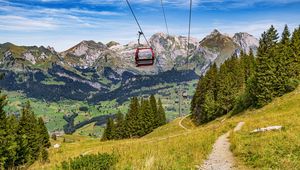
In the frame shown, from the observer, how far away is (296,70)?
72000 mm

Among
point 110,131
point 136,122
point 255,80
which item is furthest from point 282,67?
point 110,131

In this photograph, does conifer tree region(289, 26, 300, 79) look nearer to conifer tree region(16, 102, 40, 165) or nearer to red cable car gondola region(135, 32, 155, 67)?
red cable car gondola region(135, 32, 155, 67)

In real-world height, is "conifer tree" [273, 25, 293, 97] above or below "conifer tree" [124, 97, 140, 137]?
above

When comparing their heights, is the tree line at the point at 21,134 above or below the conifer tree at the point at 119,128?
above

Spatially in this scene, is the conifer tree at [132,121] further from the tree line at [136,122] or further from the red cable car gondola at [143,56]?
the red cable car gondola at [143,56]

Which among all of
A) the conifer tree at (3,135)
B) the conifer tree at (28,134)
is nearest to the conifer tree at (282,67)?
the conifer tree at (3,135)

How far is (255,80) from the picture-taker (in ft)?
252

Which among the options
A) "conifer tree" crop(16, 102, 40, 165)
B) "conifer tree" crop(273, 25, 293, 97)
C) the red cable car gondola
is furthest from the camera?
"conifer tree" crop(16, 102, 40, 165)

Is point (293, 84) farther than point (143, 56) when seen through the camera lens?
Yes

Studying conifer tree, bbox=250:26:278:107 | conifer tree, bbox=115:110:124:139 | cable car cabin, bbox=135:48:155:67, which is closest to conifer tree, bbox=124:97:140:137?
conifer tree, bbox=115:110:124:139

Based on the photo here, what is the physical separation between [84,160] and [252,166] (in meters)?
6.74

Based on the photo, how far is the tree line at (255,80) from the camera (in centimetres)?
7162

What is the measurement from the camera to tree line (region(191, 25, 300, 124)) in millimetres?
71625

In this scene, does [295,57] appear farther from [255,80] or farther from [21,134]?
[21,134]
